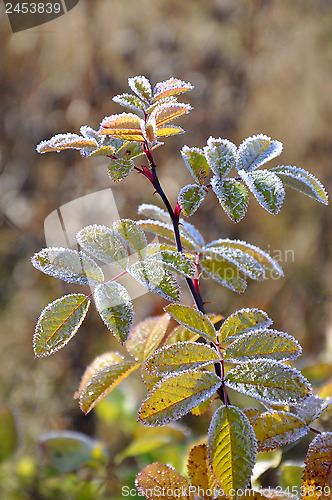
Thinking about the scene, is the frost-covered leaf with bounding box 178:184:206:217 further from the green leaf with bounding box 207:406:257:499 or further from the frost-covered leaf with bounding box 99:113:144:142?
the green leaf with bounding box 207:406:257:499

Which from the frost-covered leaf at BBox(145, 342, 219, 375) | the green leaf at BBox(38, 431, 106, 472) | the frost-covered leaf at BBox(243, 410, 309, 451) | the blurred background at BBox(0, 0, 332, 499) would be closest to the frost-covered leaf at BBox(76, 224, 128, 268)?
the frost-covered leaf at BBox(145, 342, 219, 375)

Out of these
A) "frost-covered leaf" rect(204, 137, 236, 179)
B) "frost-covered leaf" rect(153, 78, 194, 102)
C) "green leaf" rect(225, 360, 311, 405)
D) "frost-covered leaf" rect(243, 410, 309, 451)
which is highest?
"frost-covered leaf" rect(153, 78, 194, 102)

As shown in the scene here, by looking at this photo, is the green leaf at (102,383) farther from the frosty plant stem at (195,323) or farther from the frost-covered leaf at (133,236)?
the frost-covered leaf at (133,236)

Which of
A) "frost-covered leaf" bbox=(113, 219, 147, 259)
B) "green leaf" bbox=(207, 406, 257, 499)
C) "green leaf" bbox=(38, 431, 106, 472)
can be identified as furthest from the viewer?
"green leaf" bbox=(38, 431, 106, 472)

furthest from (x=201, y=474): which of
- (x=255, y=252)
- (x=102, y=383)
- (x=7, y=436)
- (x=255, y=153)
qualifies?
(x=7, y=436)

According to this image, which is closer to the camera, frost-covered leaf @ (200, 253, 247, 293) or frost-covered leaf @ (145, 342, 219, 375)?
frost-covered leaf @ (145, 342, 219, 375)

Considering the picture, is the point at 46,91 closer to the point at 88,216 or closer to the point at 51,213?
the point at 51,213

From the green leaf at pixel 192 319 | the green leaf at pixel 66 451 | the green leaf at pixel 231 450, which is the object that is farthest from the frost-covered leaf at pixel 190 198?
the green leaf at pixel 66 451

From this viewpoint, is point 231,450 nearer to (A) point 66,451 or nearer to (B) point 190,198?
(B) point 190,198
